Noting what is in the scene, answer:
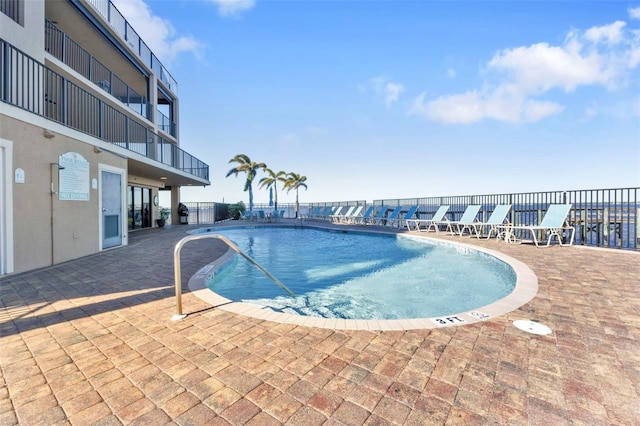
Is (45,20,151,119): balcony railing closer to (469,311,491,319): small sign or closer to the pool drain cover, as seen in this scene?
(469,311,491,319): small sign

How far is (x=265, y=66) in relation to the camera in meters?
12.5

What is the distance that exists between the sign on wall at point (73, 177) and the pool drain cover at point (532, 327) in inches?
310

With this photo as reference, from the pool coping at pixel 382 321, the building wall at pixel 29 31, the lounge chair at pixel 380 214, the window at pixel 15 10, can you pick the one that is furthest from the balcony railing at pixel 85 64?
the lounge chair at pixel 380 214

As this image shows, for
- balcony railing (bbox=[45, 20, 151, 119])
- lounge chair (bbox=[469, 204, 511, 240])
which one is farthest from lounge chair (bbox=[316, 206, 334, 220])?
balcony railing (bbox=[45, 20, 151, 119])

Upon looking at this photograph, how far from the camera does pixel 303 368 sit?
75.6 inches

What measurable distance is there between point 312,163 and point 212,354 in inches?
1040

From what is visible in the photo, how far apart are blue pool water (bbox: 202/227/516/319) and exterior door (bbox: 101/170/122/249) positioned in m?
3.74

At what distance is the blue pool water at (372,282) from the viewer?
4090 mm

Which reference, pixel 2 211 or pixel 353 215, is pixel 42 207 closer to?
pixel 2 211

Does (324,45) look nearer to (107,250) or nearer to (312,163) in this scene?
(107,250)

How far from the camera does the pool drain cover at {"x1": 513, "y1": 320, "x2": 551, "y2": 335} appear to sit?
8.09 feet

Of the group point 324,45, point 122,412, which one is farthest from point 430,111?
point 122,412

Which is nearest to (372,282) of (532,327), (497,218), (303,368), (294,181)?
(532,327)

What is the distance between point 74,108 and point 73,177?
11.3 feet
